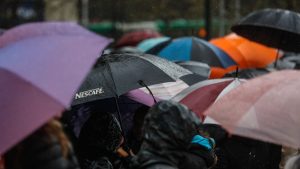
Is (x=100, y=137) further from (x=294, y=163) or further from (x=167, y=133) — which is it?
(x=294, y=163)

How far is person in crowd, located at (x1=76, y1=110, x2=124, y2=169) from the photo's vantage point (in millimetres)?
5520

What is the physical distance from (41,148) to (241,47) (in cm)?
864

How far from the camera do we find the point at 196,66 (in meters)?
8.57

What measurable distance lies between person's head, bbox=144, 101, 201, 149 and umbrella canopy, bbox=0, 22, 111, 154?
0.59 m

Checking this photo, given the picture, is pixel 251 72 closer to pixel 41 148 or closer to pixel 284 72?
pixel 284 72

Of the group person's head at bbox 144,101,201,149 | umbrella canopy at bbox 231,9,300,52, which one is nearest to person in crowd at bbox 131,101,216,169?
person's head at bbox 144,101,201,149

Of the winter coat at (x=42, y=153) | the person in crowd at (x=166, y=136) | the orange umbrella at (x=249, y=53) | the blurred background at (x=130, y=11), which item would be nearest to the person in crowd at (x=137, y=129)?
the person in crowd at (x=166, y=136)

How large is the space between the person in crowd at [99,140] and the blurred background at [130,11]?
1506 centimetres

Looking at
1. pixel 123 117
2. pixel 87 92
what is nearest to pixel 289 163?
pixel 87 92

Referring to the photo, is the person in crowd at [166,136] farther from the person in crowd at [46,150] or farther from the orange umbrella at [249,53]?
the orange umbrella at [249,53]

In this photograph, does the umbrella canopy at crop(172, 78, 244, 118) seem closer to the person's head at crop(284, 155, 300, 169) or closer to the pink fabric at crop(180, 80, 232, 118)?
the pink fabric at crop(180, 80, 232, 118)

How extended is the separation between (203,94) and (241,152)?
2.11 ft

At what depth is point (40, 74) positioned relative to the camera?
3.81m

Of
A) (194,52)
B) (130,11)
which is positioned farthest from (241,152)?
(130,11)
